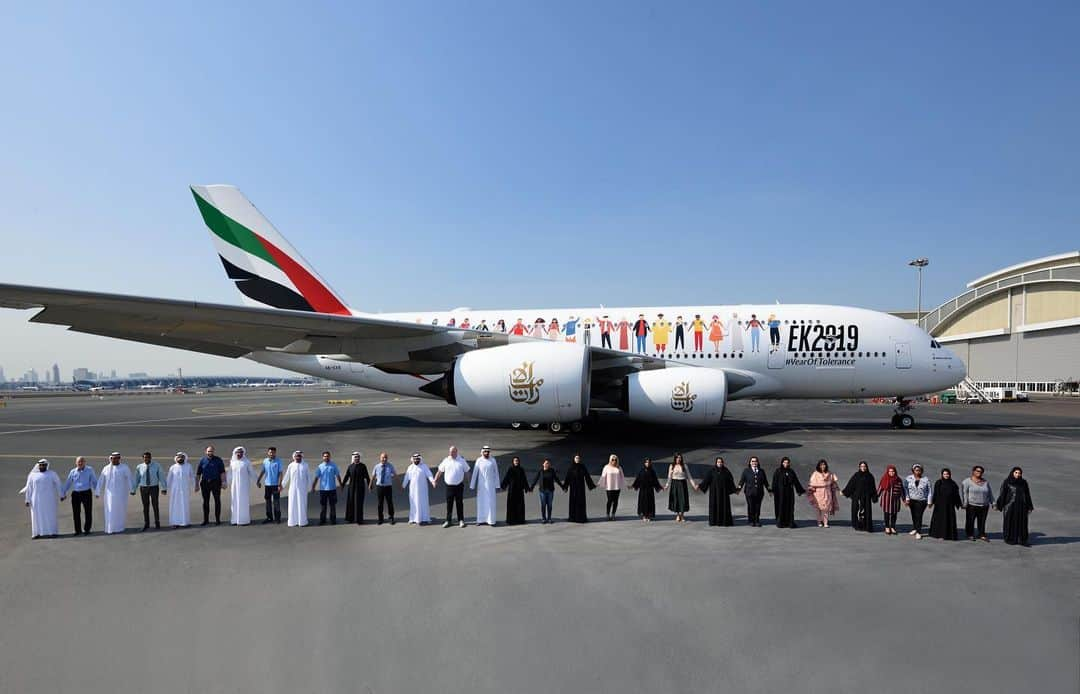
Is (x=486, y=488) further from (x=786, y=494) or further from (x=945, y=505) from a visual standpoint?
(x=945, y=505)

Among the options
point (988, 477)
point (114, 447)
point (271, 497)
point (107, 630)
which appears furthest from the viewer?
point (114, 447)

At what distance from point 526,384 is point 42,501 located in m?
7.94

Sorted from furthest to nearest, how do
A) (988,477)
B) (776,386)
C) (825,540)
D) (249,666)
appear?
(776,386)
(988,477)
(825,540)
(249,666)

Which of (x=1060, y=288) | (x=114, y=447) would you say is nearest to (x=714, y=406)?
(x=114, y=447)

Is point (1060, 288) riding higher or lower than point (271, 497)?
higher

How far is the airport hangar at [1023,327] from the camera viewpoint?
4275cm

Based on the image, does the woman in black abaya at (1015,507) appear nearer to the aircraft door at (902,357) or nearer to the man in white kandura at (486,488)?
the man in white kandura at (486,488)

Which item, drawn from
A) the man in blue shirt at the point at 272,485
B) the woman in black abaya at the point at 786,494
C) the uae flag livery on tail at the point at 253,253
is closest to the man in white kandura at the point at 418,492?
the man in blue shirt at the point at 272,485

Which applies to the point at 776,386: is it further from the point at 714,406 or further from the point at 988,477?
the point at 988,477

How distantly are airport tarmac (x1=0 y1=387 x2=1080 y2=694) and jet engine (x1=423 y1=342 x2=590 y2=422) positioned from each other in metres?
3.16

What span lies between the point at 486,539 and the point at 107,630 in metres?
3.80

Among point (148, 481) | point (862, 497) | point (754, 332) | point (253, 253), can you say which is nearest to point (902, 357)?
point (754, 332)

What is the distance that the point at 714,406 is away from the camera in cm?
1253

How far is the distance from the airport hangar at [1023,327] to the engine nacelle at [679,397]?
4861 cm
